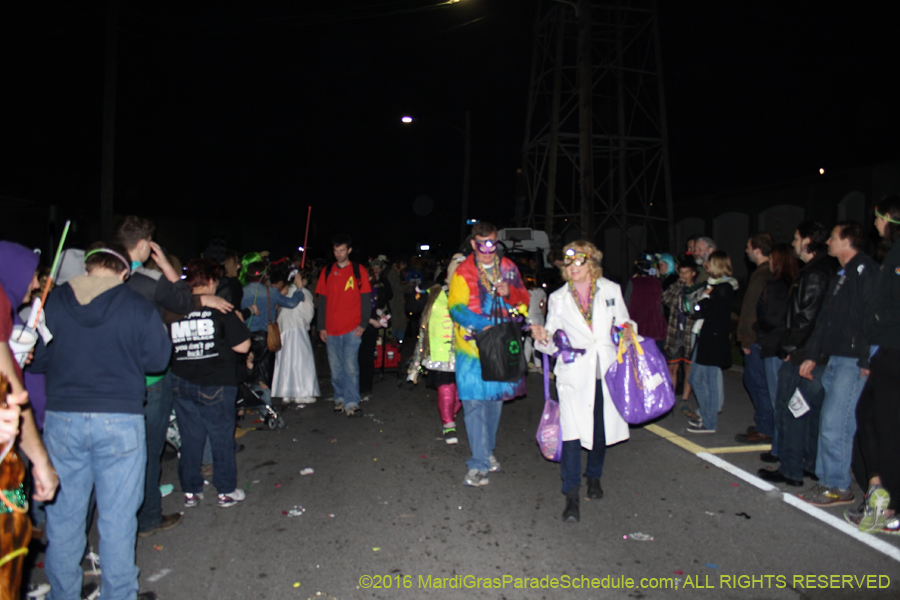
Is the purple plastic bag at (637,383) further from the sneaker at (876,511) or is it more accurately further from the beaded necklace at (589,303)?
the sneaker at (876,511)

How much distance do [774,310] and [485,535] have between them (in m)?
3.42

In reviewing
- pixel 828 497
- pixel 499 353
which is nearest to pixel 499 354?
pixel 499 353

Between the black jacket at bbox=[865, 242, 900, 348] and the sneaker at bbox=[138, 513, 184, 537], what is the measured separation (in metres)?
5.13

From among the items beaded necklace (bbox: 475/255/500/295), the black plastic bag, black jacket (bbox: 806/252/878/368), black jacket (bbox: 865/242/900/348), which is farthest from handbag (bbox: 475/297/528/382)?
black jacket (bbox: 865/242/900/348)

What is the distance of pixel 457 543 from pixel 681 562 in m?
1.44

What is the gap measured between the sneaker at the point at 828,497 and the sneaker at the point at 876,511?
439 millimetres

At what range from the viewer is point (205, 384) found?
182 inches

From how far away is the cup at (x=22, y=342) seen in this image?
286 cm

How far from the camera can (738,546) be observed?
4098mm

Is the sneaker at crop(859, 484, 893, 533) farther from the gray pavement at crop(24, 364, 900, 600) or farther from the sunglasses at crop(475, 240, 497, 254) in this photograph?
the sunglasses at crop(475, 240, 497, 254)

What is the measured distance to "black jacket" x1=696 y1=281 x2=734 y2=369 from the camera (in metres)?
6.49

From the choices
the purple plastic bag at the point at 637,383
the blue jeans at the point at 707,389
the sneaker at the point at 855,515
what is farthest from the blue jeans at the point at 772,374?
the purple plastic bag at the point at 637,383

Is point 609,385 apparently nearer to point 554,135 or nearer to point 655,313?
point 655,313

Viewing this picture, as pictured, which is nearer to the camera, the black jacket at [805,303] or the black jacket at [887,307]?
the black jacket at [887,307]
